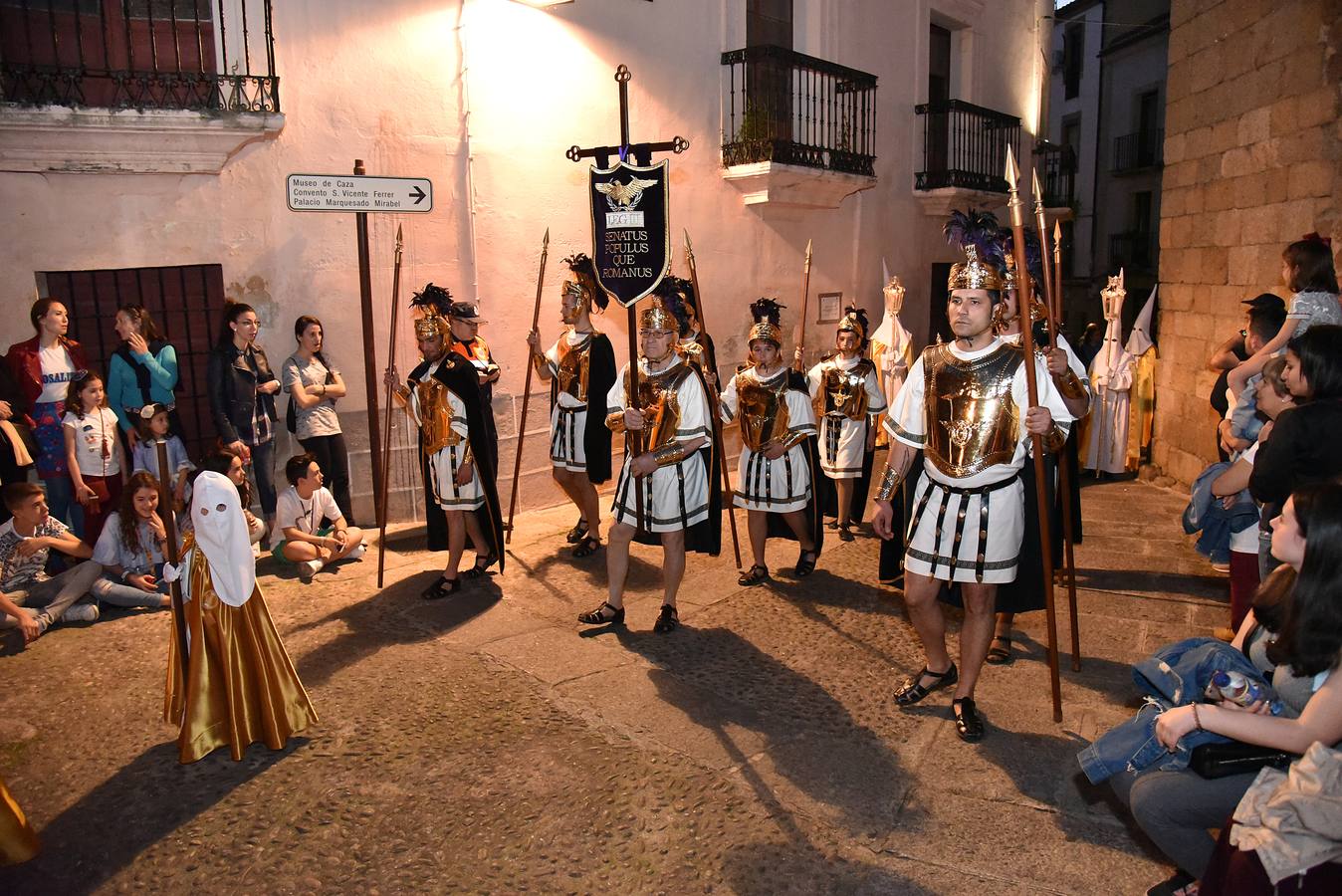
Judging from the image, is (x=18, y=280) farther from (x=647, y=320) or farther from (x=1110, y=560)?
(x=1110, y=560)

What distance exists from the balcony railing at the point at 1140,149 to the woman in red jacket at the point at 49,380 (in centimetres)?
2384

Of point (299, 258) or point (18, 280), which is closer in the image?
point (18, 280)

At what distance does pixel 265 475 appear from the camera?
741 centimetres

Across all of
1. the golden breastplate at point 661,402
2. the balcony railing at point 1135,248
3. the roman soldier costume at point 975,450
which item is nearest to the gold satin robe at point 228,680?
the golden breastplate at point 661,402

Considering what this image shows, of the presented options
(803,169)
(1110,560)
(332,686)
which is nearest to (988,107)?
(803,169)

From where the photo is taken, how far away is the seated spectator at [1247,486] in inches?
165

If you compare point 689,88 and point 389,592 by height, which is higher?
point 689,88

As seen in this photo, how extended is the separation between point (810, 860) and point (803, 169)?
859cm

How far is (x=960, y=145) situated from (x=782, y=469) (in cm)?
930

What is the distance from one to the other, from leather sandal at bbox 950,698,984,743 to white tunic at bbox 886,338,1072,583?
0.58 meters

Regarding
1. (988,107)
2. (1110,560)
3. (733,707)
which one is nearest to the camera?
(733,707)

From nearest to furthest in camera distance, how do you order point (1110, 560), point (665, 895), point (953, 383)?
point (665, 895), point (953, 383), point (1110, 560)

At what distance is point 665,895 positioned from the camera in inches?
134

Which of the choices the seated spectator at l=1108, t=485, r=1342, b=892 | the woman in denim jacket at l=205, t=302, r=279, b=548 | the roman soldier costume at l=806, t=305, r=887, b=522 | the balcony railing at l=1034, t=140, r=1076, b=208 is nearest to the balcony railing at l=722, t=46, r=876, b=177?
the roman soldier costume at l=806, t=305, r=887, b=522
